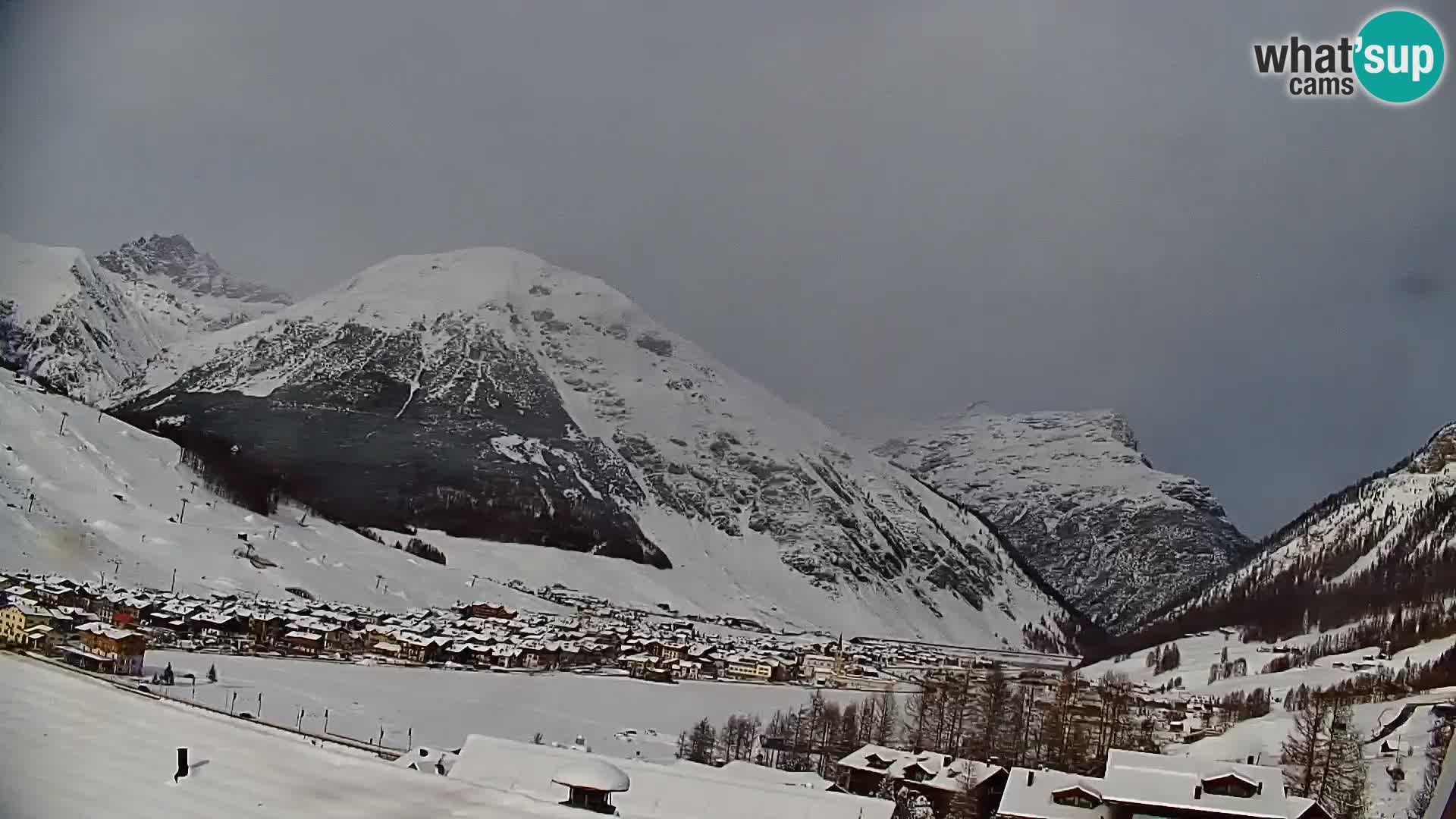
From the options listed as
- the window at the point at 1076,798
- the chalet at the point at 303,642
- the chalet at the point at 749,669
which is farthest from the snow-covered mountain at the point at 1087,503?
the chalet at the point at 303,642

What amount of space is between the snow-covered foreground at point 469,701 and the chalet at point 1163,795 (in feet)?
9.14

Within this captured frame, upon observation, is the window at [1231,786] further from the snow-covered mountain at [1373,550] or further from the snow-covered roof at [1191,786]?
the snow-covered mountain at [1373,550]

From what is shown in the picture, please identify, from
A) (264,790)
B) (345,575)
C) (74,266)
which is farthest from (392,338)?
(264,790)

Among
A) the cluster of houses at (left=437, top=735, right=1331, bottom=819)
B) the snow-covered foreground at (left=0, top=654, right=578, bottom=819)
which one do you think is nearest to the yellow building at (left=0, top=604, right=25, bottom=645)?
the cluster of houses at (left=437, top=735, right=1331, bottom=819)

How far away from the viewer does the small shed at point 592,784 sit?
2.56 metres

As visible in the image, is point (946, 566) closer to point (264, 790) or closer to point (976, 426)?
point (976, 426)

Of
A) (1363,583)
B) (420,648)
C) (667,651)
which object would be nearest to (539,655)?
(420,648)

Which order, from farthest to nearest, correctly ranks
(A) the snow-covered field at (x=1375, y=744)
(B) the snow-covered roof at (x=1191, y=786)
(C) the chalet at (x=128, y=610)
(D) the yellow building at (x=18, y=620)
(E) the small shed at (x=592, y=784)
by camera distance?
(C) the chalet at (x=128, y=610), (A) the snow-covered field at (x=1375, y=744), (B) the snow-covered roof at (x=1191, y=786), (D) the yellow building at (x=18, y=620), (E) the small shed at (x=592, y=784)

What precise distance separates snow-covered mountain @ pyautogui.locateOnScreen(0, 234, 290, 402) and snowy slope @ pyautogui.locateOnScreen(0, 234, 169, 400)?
23mm

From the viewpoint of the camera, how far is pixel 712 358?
1648 cm

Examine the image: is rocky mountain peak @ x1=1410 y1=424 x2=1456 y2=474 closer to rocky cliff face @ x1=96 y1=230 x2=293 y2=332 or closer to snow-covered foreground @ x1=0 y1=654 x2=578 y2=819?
snow-covered foreground @ x1=0 y1=654 x2=578 y2=819

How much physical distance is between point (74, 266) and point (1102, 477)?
54.0 feet

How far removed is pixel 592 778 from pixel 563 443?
16.6 metres

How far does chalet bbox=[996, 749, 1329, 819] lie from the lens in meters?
6.75
